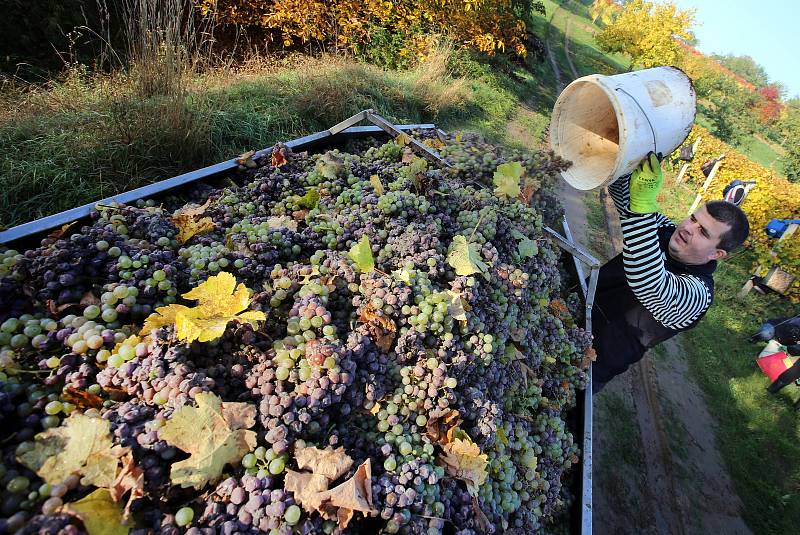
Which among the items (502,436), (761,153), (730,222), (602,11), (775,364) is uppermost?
(602,11)

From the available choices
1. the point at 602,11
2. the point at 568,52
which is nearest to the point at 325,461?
the point at 568,52

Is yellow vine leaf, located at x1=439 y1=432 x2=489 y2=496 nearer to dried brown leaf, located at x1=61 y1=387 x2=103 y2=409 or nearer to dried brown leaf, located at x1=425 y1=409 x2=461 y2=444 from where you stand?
dried brown leaf, located at x1=425 y1=409 x2=461 y2=444

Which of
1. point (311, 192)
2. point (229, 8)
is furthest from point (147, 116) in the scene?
point (229, 8)

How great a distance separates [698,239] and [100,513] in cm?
351

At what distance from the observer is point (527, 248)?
230cm

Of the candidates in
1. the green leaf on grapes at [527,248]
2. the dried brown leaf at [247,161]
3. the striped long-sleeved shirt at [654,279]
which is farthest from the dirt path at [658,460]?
the dried brown leaf at [247,161]

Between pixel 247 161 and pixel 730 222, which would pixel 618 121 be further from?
pixel 247 161

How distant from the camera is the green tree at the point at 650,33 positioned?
17750 millimetres

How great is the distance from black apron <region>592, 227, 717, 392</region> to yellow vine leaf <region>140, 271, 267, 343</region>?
2882 mm

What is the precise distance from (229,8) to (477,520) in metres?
7.64

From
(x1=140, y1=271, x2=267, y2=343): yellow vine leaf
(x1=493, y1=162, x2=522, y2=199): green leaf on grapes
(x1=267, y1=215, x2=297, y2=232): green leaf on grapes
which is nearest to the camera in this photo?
(x1=140, y1=271, x2=267, y2=343): yellow vine leaf

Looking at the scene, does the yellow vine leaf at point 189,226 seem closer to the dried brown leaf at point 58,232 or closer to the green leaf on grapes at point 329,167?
the dried brown leaf at point 58,232

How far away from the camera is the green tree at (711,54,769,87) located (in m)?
66.7

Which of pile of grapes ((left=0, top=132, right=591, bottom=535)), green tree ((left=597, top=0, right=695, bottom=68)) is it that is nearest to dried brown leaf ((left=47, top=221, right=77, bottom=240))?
pile of grapes ((left=0, top=132, right=591, bottom=535))
